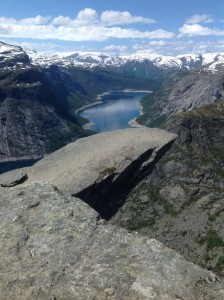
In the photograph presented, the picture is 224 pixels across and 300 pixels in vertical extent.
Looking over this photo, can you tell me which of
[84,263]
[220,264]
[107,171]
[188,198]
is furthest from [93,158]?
[188,198]

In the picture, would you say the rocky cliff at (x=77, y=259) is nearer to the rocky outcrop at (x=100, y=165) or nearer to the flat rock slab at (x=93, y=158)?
the flat rock slab at (x=93, y=158)

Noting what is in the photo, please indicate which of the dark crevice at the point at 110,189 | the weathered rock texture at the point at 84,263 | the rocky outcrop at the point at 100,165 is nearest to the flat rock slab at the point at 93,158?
the rocky outcrop at the point at 100,165

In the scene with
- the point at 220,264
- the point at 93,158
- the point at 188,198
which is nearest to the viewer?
the point at 93,158

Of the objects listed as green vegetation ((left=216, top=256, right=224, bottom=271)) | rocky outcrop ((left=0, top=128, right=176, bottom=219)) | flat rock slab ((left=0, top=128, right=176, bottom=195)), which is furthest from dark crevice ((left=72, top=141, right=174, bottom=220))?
green vegetation ((left=216, top=256, right=224, bottom=271))

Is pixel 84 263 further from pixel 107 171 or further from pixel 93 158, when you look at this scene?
pixel 93 158

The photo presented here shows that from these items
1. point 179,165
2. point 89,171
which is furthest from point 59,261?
point 179,165

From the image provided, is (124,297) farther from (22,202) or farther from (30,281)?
(22,202)
